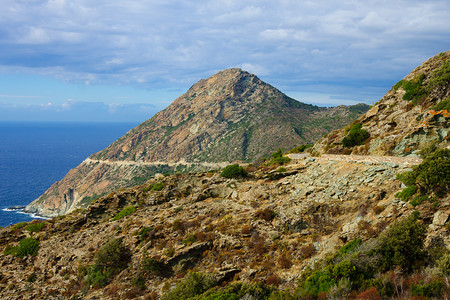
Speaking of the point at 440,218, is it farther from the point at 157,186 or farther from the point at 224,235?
the point at 157,186

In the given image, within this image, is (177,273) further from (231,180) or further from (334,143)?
(334,143)

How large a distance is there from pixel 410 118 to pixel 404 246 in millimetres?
20705

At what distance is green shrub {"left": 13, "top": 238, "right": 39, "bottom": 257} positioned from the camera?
28163 millimetres

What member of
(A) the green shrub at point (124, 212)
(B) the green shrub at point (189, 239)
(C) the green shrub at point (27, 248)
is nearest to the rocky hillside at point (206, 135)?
(A) the green shrub at point (124, 212)

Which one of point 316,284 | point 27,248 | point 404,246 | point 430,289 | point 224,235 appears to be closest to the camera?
point 430,289

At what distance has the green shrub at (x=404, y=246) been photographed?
13336 mm

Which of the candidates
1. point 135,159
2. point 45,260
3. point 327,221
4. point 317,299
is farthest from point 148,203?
point 135,159

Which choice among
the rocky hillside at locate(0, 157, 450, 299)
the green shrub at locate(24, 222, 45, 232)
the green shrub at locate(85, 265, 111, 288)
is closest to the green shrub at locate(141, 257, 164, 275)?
the rocky hillside at locate(0, 157, 450, 299)

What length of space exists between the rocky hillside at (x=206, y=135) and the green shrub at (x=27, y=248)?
9128 cm

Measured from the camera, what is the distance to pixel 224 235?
2152 cm

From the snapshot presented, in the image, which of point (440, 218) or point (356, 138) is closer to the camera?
point (440, 218)

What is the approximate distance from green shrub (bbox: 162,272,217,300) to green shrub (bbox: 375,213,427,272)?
9554 millimetres

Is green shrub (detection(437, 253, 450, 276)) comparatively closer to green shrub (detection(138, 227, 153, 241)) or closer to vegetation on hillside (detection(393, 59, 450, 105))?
green shrub (detection(138, 227, 153, 241))

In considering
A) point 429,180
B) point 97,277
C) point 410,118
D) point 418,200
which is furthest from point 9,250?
point 410,118
